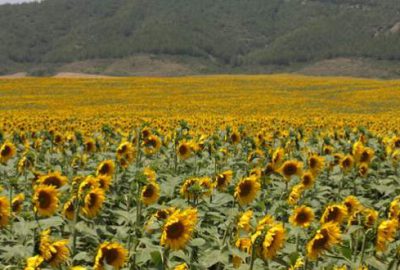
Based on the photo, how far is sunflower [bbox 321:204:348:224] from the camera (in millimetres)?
3755

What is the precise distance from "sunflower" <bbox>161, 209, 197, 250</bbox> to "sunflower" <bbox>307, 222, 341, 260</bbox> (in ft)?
2.18

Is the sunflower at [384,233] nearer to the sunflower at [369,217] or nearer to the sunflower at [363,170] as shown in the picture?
the sunflower at [369,217]

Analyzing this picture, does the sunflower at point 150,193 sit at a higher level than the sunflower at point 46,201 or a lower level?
lower

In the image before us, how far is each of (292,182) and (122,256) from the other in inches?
133

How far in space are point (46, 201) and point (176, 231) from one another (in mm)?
1088

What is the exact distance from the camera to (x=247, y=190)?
4.27 metres

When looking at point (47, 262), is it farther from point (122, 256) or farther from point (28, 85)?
point (28, 85)

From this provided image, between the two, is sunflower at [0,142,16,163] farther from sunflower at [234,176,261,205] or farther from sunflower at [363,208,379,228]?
sunflower at [363,208,379,228]

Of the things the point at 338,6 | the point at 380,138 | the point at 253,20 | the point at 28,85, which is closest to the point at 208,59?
the point at 253,20

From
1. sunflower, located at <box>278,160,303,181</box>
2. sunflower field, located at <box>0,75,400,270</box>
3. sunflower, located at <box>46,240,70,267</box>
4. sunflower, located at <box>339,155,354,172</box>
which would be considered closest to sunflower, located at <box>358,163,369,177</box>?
sunflower field, located at <box>0,75,400,270</box>

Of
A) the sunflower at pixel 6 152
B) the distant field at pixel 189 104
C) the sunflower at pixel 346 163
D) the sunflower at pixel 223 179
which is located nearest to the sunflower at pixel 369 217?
the sunflower at pixel 223 179

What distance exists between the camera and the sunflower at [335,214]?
12.3 ft

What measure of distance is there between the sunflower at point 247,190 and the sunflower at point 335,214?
620 millimetres

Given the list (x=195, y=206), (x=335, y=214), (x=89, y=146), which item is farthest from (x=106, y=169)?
(x=89, y=146)
